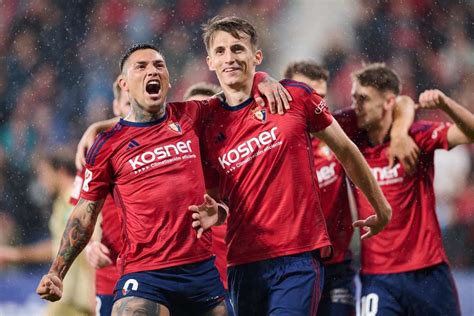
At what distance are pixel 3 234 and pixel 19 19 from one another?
2764mm

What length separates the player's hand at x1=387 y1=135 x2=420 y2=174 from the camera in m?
5.16

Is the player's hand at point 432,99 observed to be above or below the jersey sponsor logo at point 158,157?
above

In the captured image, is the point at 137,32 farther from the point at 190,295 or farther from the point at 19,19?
the point at 190,295

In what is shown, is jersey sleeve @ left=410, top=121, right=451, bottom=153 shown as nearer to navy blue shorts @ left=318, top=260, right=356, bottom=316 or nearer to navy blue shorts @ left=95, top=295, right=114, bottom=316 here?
navy blue shorts @ left=318, top=260, right=356, bottom=316

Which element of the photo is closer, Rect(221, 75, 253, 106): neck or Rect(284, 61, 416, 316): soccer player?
Result: Rect(221, 75, 253, 106): neck

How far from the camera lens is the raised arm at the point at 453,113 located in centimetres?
485

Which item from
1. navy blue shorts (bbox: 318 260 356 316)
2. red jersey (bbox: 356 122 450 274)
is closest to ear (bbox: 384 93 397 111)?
red jersey (bbox: 356 122 450 274)

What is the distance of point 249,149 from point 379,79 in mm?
1722

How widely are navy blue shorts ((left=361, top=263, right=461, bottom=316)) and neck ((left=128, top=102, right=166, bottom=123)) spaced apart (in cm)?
174

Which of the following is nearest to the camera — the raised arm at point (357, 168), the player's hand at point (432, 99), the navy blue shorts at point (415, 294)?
the raised arm at point (357, 168)

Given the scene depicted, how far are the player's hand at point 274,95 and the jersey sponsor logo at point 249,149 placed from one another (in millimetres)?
102

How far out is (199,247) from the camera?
13.1 feet

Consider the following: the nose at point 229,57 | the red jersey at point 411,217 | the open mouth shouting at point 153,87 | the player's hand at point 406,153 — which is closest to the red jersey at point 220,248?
the red jersey at point 411,217

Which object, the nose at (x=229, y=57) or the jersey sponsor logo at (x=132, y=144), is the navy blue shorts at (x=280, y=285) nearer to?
the jersey sponsor logo at (x=132, y=144)
